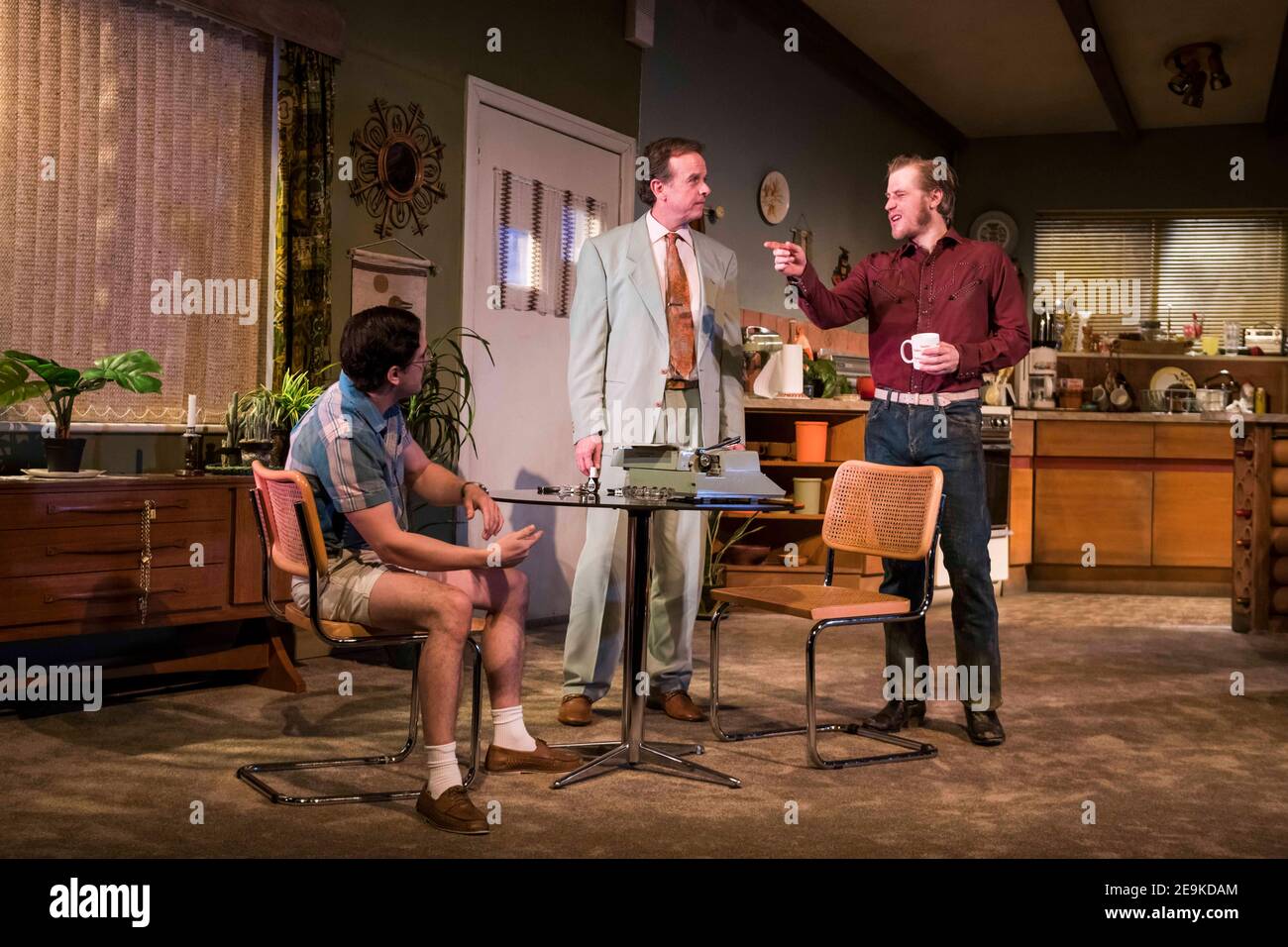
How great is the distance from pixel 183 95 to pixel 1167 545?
6070mm

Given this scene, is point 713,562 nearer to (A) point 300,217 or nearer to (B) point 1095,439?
(A) point 300,217

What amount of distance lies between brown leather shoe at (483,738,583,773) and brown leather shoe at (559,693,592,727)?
0.55 meters

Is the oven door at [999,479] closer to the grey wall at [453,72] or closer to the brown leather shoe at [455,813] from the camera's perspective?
the grey wall at [453,72]

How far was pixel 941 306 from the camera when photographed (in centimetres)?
376

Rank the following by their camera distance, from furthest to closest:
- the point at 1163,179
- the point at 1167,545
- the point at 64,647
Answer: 1. the point at 1163,179
2. the point at 1167,545
3. the point at 64,647

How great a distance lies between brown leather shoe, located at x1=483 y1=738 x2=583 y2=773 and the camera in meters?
3.17

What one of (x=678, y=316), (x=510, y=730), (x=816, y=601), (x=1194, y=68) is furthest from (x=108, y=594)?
(x=1194, y=68)

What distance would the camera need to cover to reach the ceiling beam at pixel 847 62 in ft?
25.2

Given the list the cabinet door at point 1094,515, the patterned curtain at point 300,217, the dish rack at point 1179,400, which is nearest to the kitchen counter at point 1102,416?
the cabinet door at point 1094,515

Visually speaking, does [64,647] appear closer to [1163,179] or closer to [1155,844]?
[1155,844]

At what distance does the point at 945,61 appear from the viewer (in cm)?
862

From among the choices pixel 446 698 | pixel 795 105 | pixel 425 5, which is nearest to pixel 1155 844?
pixel 446 698

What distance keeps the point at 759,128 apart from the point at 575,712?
4850 millimetres

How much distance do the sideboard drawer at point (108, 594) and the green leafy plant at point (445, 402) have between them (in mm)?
1128
